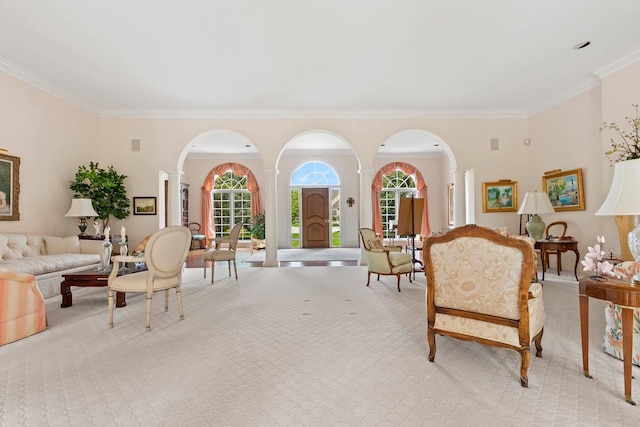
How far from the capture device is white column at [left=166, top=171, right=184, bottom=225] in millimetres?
7406

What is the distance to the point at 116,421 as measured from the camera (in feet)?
6.27

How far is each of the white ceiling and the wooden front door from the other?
5104mm

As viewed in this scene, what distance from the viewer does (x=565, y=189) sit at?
6.50 metres

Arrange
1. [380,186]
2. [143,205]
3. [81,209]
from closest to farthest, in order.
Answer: [81,209]
[143,205]
[380,186]

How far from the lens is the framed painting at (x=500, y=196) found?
7516 mm

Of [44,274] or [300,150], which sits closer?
[44,274]

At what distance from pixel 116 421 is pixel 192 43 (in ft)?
14.5

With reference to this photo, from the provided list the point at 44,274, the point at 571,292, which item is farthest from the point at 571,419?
the point at 44,274

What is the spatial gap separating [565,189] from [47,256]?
9180 millimetres

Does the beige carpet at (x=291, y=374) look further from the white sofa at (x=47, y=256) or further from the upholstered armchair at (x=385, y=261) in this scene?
the upholstered armchair at (x=385, y=261)

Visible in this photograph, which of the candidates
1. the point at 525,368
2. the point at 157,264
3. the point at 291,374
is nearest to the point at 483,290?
the point at 525,368

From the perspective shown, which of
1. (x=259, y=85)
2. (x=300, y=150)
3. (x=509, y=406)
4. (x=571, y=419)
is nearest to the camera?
(x=571, y=419)

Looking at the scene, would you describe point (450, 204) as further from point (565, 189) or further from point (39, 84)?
point (39, 84)

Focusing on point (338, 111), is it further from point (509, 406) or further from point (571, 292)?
point (509, 406)
